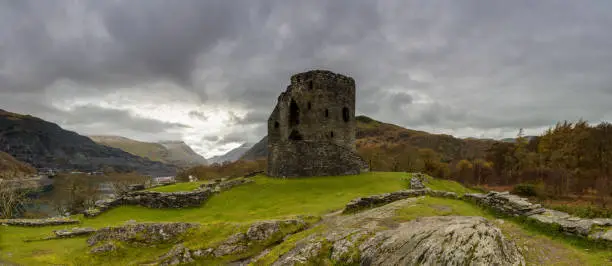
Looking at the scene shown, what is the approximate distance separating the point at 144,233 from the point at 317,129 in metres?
23.5

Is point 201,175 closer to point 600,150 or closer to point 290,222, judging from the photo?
point 290,222

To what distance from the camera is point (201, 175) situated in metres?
83.1

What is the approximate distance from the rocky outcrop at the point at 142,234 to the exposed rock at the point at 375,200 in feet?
30.2

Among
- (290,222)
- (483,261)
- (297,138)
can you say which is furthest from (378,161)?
(483,261)

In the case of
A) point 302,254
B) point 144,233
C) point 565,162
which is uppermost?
point 565,162

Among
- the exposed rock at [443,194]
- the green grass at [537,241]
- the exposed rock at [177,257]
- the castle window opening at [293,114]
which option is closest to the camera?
the green grass at [537,241]

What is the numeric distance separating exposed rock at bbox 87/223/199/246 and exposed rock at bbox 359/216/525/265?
11.2 meters

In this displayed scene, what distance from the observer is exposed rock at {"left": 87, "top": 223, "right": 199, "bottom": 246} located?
17328mm

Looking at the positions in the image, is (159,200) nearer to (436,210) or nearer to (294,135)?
(294,135)

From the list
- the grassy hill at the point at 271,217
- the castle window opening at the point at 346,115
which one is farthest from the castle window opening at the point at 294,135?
the grassy hill at the point at 271,217

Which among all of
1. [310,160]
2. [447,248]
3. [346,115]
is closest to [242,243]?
[447,248]

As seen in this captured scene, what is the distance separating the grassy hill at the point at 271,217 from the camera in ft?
39.1

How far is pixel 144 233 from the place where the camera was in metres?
17.6

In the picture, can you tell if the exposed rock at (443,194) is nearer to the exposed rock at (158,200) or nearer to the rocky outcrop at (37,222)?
the exposed rock at (158,200)
